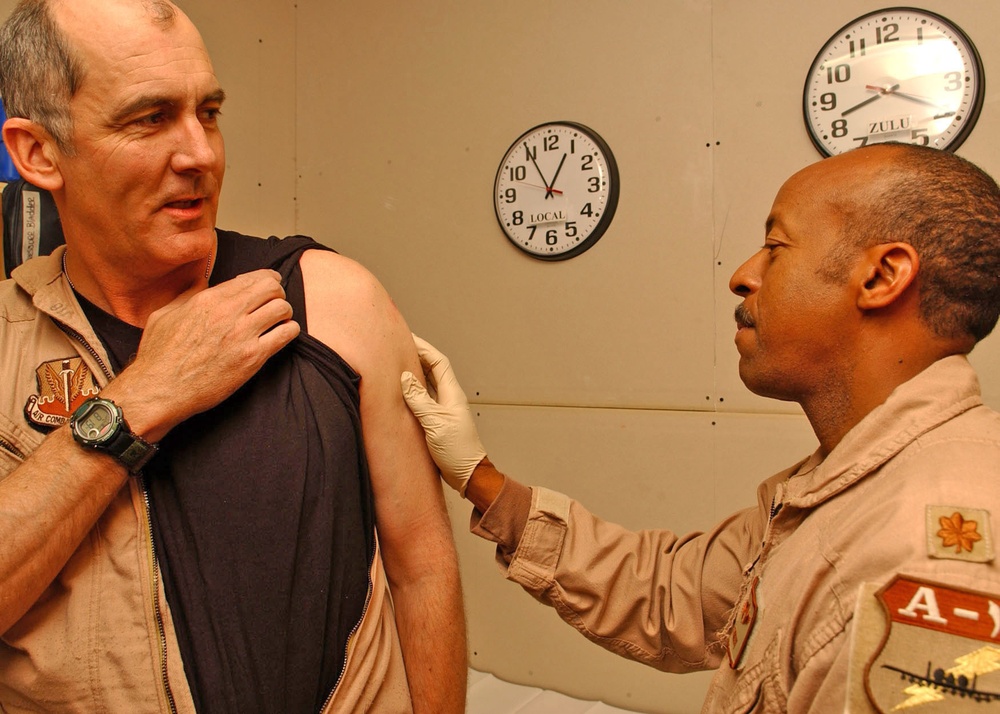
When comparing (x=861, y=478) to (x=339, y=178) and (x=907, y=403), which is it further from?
(x=339, y=178)

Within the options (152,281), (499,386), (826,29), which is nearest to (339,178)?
(499,386)

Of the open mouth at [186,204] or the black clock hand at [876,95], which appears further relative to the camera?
the black clock hand at [876,95]

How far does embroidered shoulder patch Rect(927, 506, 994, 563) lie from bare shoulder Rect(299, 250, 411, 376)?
2.52 feet

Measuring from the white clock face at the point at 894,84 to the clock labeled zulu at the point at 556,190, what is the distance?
2.20 ft

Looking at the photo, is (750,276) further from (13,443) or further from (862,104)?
(862,104)

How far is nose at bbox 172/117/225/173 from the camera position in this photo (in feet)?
3.50

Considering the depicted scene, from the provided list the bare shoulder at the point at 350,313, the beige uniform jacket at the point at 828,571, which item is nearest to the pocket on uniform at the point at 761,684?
the beige uniform jacket at the point at 828,571

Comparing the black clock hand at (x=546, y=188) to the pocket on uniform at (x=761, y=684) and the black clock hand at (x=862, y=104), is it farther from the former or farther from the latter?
the pocket on uniform at (x=761, y=684)

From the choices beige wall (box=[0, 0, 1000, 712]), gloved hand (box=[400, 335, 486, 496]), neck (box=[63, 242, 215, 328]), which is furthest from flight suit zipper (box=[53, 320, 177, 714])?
beige wall (box=[0, 0, 1000, 712])

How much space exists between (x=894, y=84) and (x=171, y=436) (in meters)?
2.09

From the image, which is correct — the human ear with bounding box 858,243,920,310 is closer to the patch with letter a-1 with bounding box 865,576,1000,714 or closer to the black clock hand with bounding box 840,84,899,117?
the patch with letter a-1 with bounding box 865,576,1000,714

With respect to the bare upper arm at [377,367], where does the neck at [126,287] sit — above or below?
above

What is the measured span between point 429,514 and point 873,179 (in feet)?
2.76

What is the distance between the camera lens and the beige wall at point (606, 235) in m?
2.38
